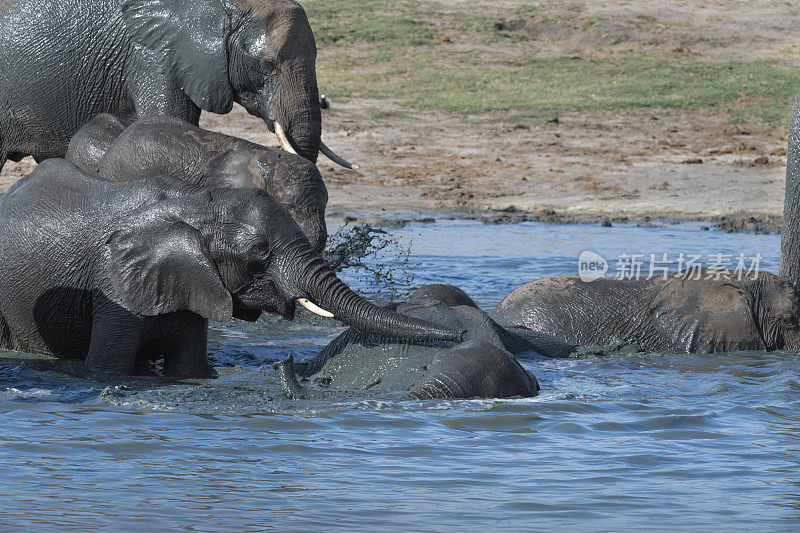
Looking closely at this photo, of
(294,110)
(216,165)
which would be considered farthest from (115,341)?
(294,110)

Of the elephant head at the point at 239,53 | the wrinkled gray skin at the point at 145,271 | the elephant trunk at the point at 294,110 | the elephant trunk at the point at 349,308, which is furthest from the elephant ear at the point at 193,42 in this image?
the elephant trunk at the point at 349,308

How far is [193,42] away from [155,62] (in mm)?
283

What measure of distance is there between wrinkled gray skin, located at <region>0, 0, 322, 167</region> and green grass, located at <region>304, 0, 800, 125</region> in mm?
10645

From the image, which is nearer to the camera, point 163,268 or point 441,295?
point 163,268

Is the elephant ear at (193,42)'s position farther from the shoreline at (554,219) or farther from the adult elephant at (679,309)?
the shoreline at (554,219)

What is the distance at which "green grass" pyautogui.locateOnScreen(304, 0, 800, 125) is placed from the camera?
785 inches

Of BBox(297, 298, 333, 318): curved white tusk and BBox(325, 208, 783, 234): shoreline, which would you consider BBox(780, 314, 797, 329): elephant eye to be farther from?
BBox(325, 208, 783, 234): shoreline

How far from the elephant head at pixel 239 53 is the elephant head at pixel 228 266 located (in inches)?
86.7

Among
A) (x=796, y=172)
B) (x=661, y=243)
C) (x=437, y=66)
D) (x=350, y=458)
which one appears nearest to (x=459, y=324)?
(x=350, y=458)

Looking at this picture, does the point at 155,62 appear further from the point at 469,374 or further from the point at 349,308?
the point at 469,374

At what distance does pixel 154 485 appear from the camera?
5.53 m

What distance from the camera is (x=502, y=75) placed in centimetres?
2191

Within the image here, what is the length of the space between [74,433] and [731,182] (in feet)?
38.2

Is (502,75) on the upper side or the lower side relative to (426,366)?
upper
